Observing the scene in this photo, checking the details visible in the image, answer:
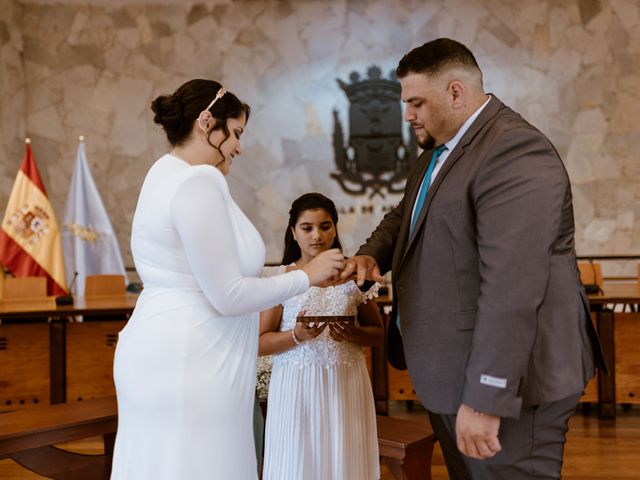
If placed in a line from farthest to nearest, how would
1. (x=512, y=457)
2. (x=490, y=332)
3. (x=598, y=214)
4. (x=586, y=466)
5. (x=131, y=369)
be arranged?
1. (x=598, y=214)
2. (x=586, y=466)
3. (x=131, y=369)
4. (x=512, y=457)
5. (x=490, y=332)

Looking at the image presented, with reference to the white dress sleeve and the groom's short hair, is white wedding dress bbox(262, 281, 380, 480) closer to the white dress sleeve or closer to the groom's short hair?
the white dress sleeve

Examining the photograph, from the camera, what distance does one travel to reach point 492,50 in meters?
9.27

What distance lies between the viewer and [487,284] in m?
1.62

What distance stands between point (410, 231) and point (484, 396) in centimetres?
55

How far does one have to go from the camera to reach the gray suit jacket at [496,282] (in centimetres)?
159

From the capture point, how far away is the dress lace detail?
2654mm

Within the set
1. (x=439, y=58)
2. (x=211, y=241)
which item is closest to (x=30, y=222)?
(x=211, y=241)

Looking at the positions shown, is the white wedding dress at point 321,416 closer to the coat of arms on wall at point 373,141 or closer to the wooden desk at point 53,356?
the wooden desk at point 53,356

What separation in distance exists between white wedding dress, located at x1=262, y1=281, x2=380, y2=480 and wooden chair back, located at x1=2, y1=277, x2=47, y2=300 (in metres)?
4.49

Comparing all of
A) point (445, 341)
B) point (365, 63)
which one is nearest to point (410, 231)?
point (445, 341)

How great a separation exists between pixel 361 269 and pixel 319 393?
0.64m

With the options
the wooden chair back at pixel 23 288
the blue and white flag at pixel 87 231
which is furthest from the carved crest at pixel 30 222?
the wooden chair back at pixel 23 288

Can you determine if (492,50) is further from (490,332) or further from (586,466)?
(490,332)

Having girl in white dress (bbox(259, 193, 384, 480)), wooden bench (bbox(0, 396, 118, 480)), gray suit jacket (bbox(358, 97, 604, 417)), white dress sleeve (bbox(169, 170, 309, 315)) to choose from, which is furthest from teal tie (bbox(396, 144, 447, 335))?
wooden bench (bbox(0, 396, 118, 480))
